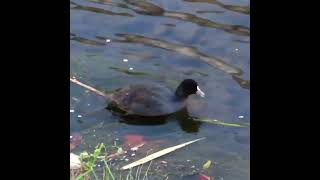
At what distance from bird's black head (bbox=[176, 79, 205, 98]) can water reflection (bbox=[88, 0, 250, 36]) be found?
127cm

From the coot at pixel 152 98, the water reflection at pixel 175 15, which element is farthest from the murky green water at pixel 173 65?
the coot at pixel 152 98

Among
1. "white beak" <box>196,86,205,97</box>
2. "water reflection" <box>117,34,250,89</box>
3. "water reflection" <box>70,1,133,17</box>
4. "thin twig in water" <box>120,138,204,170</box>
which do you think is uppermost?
"water reflection" <box>70,1,133,17</box>

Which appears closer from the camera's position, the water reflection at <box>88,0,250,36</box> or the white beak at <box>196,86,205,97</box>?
the white beak at <box>196,86,205,97</box>

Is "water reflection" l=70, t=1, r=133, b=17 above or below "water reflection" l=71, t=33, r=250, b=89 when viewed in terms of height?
above

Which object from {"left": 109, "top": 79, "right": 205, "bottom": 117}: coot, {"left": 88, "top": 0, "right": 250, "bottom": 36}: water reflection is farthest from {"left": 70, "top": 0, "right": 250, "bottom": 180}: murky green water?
{"left": 109, "top": 79, "right": 205, "bottom": 117}: coot

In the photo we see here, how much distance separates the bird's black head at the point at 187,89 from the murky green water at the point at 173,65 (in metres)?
0.20

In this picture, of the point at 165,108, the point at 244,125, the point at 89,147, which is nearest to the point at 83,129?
the point at 89,147

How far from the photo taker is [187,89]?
22.0 ft

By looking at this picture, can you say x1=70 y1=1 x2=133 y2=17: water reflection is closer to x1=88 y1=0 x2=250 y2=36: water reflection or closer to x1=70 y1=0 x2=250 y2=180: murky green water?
x1=70 y1=0 x2=250 y2=180: murky green water

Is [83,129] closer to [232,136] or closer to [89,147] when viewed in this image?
[89,147]

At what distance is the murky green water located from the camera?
234 inches

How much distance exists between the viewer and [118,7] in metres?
8.19

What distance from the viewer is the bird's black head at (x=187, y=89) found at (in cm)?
665
